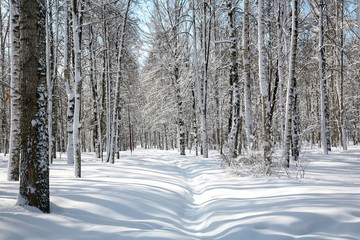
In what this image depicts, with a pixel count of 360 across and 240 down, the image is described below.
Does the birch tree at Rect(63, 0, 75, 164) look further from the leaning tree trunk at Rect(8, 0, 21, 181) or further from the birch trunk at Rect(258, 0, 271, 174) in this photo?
the birch trunk at Rect(258, 0, 271, 174)

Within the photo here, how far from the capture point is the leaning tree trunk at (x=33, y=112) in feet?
11.3

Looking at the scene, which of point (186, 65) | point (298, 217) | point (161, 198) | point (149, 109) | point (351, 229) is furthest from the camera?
point (149, 109)

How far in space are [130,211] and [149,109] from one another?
54.8ft

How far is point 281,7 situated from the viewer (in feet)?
38.3

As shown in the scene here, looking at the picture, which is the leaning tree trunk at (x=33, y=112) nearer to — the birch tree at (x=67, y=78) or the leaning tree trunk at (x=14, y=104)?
the leaning tree trunk at (x=14, y=104)

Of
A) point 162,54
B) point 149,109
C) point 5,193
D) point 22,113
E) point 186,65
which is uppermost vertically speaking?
point 162,54

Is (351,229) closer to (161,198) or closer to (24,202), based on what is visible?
(161,198)

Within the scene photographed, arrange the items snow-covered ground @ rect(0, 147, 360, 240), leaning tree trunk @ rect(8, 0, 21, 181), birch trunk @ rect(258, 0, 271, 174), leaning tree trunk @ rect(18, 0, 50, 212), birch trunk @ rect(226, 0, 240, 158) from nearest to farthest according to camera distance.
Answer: snow-covered ground @ rect(0, 147, 360, 240), leaning tree trunk @ rect(18, 0, 50, 212), leaning tree trunk @ rect(8, 0, 21, 181), birch trunk @ rect(258, 0, 271, 174), birch trunk @ rect(226, 0, 240, 158)

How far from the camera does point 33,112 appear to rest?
3500 millimetres

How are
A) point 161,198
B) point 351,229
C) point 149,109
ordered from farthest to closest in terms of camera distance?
point 149,109, point 161,198, point 351,229

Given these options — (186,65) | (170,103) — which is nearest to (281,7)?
(186,65)

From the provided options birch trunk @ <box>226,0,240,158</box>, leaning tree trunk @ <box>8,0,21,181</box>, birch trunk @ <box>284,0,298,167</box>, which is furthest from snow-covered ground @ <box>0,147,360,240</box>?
birch trunk @ <box>226,0,240,158</box>

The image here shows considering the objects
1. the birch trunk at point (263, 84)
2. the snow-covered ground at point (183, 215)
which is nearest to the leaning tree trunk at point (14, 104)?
the snow-covered ground at point (183, 215)

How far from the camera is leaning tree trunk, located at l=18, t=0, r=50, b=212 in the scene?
3.45 metres
